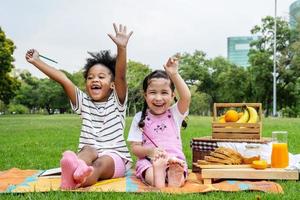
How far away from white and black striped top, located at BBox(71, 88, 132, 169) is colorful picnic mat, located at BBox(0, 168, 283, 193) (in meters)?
0.32

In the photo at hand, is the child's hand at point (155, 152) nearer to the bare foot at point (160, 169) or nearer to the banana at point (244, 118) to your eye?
the bare foot at point (160, 169)

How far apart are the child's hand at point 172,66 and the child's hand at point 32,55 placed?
123 cm

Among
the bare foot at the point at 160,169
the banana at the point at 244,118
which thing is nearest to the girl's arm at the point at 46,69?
the bare foot at the point at 160,169

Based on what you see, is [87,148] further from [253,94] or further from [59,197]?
[253,94]

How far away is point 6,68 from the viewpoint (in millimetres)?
33688

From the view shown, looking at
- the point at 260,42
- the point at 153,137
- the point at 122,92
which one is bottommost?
the point at 153,137

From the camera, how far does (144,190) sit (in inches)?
142

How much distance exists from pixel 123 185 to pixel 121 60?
1158mm

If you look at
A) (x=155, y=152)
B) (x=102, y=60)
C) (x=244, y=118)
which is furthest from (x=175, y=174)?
(x=244, y=118)

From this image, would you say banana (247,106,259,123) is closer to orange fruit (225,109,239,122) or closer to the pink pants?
orange fruit (225,109,239,122)

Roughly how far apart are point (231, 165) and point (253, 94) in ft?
121

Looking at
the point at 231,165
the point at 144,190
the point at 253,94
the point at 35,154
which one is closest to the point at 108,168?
the point at 144,190

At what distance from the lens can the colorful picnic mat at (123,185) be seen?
11.8 ft

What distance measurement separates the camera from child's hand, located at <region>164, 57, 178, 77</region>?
13.4 ft
